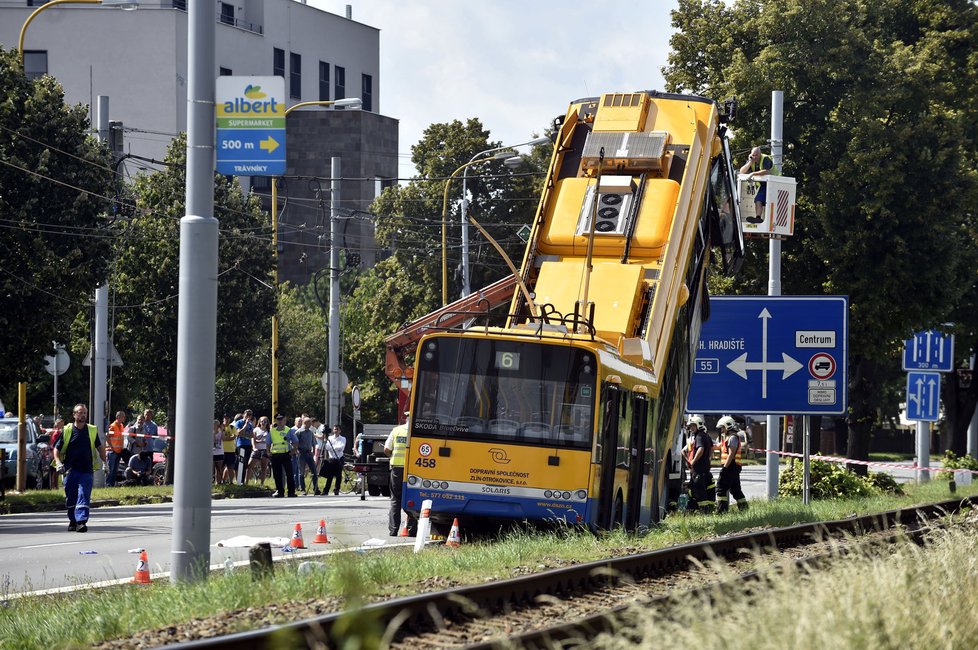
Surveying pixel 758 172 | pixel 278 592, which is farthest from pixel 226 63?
pixel 278 592

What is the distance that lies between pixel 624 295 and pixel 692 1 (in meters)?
19.6

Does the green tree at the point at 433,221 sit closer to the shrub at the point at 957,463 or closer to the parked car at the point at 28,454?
the shrub at the point at 957,463

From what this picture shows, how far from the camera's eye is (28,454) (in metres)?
33.2

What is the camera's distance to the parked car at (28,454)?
33188 millimetres

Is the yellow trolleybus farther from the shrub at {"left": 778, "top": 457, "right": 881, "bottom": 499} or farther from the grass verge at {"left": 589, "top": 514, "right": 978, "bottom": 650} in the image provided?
the grass verge at {"left": 589, "top": 514, "right": 978, "bottom": 650}

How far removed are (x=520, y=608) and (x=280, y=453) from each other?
2223cm

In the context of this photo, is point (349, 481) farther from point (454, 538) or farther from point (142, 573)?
point (142, 573)

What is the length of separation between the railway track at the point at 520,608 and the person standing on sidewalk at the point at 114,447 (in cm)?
2142

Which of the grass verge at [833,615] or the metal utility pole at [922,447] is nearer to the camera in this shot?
the grass verge at [833,615]

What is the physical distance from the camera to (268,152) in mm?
12078

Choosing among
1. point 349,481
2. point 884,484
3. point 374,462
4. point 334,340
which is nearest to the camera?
point 884,484

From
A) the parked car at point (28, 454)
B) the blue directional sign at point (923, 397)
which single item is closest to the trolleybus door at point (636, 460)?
the blue directional sign at point (923, 397)

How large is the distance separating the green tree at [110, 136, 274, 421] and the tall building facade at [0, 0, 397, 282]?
2553 cm

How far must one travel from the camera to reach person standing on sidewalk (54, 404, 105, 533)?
810 inches
